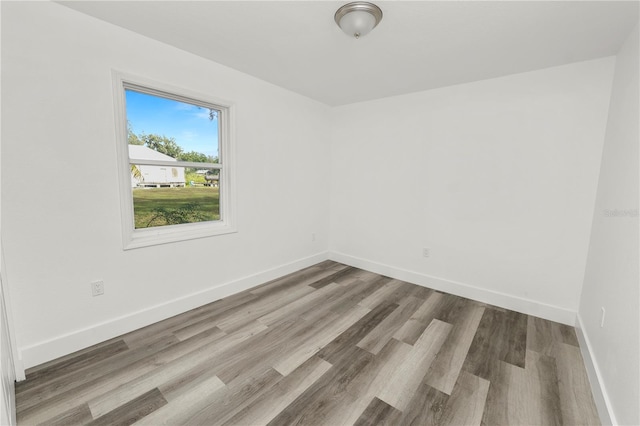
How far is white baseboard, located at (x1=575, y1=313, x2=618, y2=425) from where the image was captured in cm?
143

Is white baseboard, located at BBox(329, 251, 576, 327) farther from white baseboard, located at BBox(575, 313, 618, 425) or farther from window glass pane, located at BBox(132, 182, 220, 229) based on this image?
window glass pane, located at BBox(132, 182, 220, 229)

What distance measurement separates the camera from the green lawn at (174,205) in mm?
2387

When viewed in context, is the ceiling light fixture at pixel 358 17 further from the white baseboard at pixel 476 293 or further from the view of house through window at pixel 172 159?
the white baseboard at pixel 476 293

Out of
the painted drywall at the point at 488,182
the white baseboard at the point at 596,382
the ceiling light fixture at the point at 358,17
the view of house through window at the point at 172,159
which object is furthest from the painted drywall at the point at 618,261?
the view of house through window at the point at 172,159

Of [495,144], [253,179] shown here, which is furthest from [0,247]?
[495,144]

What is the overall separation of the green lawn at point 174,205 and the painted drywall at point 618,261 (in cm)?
322

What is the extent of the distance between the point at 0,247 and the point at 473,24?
11.1ft

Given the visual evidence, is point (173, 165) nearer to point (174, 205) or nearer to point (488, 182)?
point (174, 205)

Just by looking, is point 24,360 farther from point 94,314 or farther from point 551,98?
point 551,98

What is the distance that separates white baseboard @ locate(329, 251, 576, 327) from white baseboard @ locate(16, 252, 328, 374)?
1.59 m

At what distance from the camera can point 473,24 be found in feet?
6.02

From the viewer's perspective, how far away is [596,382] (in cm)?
166

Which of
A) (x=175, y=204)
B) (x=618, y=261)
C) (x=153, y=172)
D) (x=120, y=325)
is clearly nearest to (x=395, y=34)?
(x=618, y=261)

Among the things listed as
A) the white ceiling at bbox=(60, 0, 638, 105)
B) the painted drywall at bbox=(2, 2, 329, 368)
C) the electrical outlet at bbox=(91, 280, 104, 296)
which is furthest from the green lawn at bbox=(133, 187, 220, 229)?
the white ceiling at bbox=(60, 0, 638, 105)
